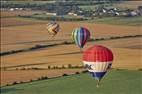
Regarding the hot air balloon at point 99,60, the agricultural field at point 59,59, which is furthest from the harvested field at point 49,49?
the hot air balloon at point 99,60

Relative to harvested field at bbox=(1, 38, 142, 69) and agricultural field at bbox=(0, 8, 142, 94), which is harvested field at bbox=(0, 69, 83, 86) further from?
harvested field at bbox=(1, 38, 142, 69)

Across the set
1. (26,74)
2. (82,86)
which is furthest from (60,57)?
(82,86)

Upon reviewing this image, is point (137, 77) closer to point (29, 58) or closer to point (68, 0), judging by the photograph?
point (29, 58)

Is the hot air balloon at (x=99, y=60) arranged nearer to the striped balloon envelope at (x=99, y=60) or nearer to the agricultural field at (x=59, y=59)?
the striped balloon envelope at (x=99, y=60)

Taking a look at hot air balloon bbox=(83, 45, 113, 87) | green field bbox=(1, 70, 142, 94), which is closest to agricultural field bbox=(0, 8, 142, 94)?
green field bbox=(1, 70, 142, 94)

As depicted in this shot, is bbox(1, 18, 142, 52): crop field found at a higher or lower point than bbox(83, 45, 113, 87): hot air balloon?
lower

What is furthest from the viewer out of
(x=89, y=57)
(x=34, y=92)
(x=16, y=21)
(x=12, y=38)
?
(x=16, y=21)

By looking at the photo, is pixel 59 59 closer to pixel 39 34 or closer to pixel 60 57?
pixel 60 57

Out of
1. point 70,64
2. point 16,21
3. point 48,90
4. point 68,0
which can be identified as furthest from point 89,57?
point 68,0
